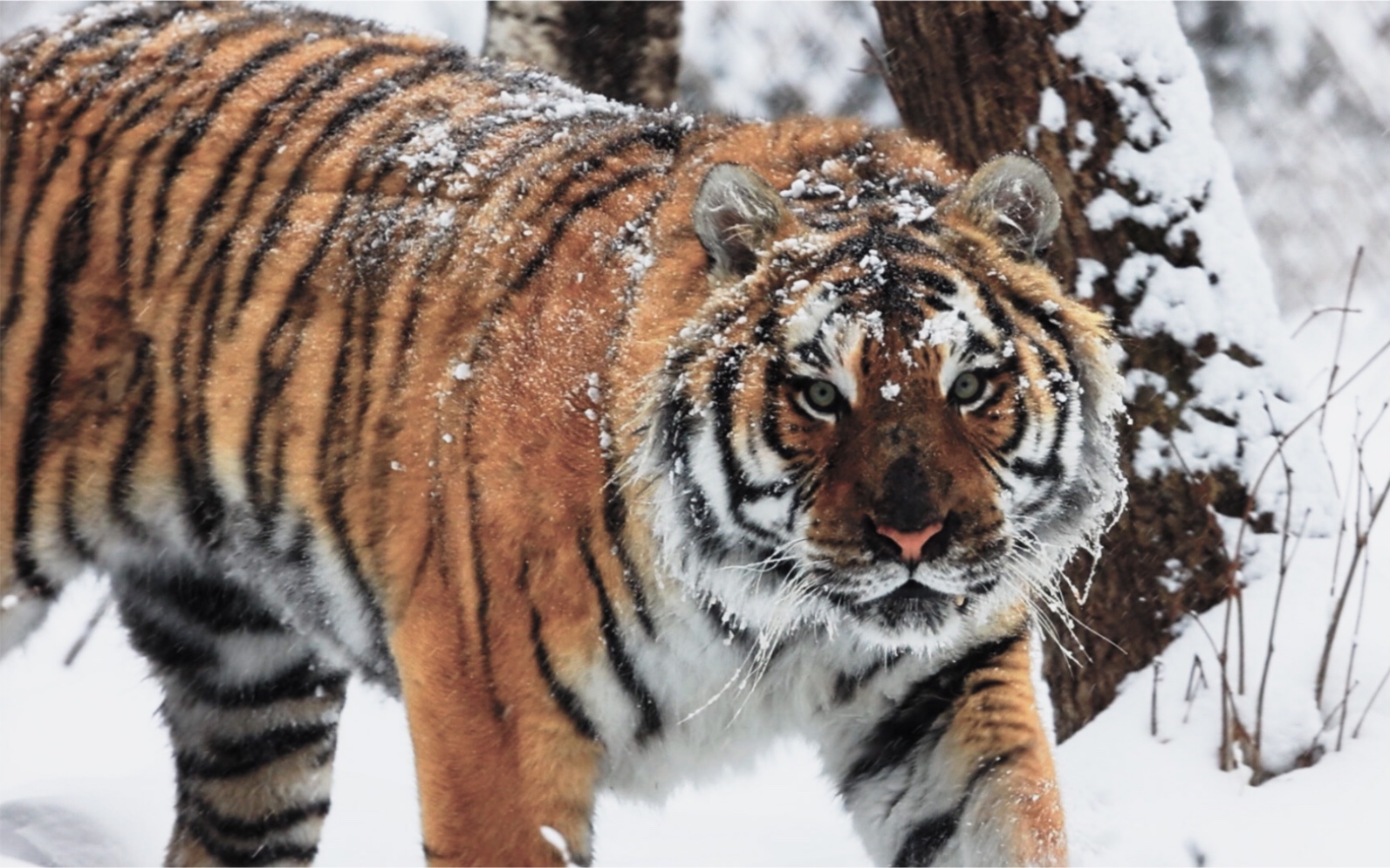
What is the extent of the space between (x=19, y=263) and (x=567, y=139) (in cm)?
118

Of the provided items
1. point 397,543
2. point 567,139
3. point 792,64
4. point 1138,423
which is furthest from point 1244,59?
point 397,543

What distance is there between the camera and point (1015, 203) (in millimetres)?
2361

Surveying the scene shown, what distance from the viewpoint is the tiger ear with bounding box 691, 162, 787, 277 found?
2.31m

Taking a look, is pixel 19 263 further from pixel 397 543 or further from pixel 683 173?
pixel 683 173

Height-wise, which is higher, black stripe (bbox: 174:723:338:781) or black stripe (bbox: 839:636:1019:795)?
black stripe (bbox: 174:723:338:781)

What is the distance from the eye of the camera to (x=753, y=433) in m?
2.29

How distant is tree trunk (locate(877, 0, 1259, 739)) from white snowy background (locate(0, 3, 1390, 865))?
0.33 ft

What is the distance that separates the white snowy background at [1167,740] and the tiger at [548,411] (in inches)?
11.2

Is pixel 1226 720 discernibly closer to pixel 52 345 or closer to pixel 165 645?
pixel 165 645

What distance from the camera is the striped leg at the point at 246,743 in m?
3.60

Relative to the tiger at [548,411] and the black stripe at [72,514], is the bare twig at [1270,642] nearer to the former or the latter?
the tiger at [548,411]

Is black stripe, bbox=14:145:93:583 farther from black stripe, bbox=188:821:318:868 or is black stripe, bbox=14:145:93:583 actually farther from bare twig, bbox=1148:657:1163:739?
bare twig, bbox=1148:657:1163:739

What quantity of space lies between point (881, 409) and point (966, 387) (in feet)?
0.45

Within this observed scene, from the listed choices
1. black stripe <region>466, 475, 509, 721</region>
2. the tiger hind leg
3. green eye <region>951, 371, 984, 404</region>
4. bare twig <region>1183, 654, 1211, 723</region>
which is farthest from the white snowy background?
green eye <region>951, 371, 984, 404</region>
